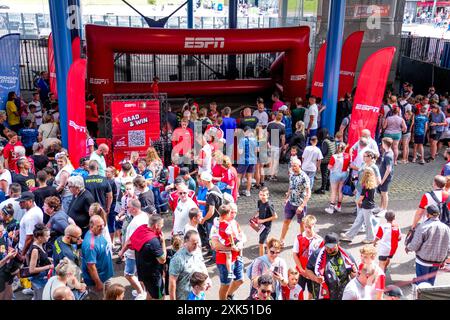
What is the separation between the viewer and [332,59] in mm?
10414

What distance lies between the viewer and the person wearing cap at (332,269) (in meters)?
4.70

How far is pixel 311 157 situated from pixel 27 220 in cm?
462

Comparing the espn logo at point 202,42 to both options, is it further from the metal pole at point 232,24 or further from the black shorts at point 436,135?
the black shorts at point 436,135

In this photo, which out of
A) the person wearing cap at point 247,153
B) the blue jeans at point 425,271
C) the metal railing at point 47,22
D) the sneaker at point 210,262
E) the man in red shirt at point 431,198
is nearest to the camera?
the blue jeans at point 425,271

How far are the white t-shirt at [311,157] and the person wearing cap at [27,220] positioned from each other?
14.5 ft

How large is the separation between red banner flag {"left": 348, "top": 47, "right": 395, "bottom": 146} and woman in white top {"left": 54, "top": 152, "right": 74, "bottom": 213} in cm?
508

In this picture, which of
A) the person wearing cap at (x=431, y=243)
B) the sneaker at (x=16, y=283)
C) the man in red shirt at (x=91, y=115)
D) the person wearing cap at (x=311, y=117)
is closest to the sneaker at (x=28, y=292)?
the sneaker at (x=16, y=283)

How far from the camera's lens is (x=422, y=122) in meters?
10.5

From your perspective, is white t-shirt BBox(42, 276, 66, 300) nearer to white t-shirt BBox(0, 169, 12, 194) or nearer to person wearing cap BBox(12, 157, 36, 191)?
person wearing cap BBox(12, 157, 36, 191)

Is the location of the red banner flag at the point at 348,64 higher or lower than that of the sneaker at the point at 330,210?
higher

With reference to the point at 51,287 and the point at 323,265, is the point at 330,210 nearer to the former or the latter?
the point at 323,265

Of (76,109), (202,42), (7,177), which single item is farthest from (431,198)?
(202,42)

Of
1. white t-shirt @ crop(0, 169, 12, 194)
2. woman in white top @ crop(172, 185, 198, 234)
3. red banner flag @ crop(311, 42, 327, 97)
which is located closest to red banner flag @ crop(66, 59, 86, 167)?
white t-shirt @ crop(0, 169, 12, 194)
